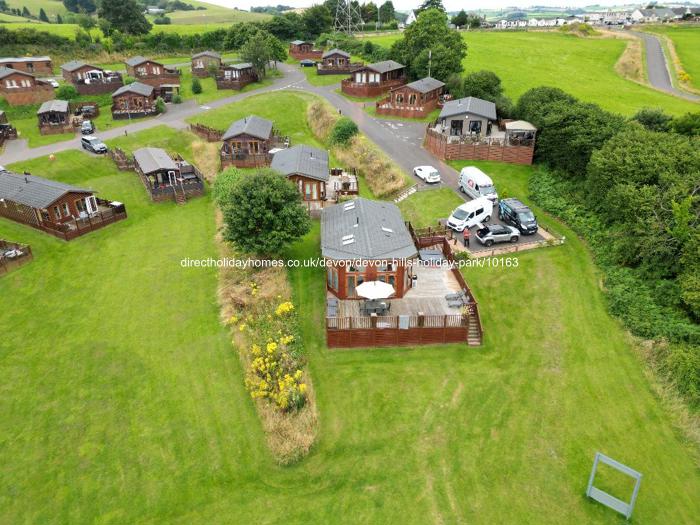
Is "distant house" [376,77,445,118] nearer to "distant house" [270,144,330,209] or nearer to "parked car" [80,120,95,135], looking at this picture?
"distant house" [270,144,330,209]

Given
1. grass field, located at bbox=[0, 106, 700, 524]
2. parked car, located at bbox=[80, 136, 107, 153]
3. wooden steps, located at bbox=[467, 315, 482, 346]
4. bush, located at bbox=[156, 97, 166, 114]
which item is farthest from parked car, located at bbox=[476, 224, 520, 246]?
bush, located at bbox=[156, 97, 166, 114]

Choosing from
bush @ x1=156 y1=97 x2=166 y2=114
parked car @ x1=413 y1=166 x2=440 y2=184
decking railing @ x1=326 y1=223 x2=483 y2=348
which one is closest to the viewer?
decking railing @ x1=326 y1=223 x2=483 y2=348

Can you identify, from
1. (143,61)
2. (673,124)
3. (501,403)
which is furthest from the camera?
(143,61)

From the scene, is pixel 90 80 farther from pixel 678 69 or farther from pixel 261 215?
pixel 678 69

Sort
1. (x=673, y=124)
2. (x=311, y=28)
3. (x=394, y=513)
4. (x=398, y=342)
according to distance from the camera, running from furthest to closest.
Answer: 1. (x=311, y=28)
2. (x=673, y=124)
3. (x=398, y=342)
4. (x=394, y=513)

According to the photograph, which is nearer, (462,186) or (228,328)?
(228,328)

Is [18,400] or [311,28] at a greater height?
[311,28]

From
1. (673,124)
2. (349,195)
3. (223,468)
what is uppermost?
(673,124)

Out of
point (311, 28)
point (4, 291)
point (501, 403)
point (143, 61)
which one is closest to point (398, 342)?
point (501, 403)

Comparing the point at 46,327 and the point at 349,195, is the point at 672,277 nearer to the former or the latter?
the point at 349,195
